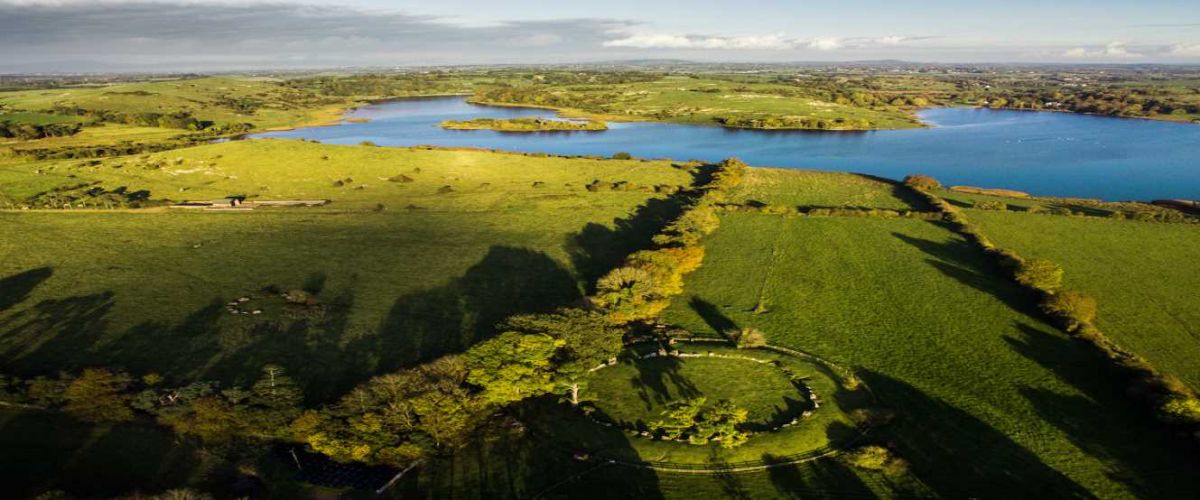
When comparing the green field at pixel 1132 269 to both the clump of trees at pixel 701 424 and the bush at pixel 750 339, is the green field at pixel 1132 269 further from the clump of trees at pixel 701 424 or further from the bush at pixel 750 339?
the clump of trees at pixel 701 424

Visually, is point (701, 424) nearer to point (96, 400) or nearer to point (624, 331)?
point (624, 331)

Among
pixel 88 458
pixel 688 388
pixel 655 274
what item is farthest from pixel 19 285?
pixel 688 388

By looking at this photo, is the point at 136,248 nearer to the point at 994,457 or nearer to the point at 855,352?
the point at 855,352

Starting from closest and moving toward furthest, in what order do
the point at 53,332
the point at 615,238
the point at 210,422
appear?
the point at 210,422 < the point at 53,332 < the point at 615,238

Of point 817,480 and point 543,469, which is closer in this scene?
→ point 817,480

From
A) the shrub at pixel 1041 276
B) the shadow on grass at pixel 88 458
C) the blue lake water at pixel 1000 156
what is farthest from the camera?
the blue lake water at pixel 1000 156

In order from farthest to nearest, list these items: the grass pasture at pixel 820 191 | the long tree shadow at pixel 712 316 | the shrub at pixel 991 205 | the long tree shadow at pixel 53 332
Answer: the grass pasture at pixel 820 191, the shrub at pixel 991 205, the long tree shadow at pixel 712 316, the long tree shadow at pixel 53 332

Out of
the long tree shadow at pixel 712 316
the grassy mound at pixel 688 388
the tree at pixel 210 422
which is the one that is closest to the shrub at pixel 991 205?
the long tree shadow at pixel 712 316

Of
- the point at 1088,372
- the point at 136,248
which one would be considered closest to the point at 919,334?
the point at 1088,372
